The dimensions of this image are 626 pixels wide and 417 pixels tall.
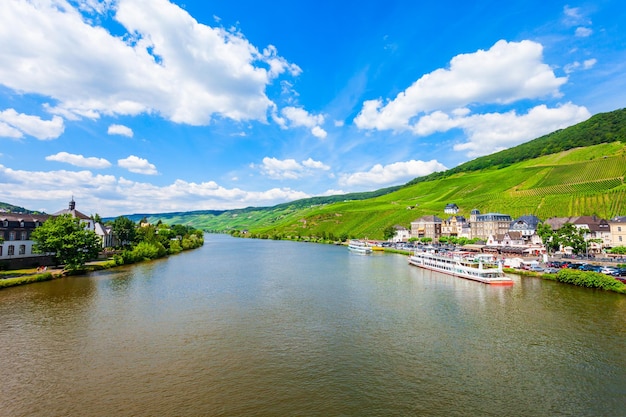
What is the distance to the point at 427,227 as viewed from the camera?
155m

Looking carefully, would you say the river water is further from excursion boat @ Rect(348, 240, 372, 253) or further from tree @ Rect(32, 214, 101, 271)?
excursion boat @ Rect(348, 240, 372, 253)

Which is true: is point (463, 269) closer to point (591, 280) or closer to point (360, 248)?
point (591, 280)

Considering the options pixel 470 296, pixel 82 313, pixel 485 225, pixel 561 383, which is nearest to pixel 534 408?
pixel 561 383

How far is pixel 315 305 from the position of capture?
1522 inches

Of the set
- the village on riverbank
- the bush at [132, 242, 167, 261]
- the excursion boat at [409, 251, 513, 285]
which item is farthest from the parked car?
the bush at [132, 242, 167, 261]

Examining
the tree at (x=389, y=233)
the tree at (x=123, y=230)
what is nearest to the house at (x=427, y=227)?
the tree at (x=389, y=233)

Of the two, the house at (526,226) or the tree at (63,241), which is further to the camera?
the house at (526,226)

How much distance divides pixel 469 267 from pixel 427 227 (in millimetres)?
95019

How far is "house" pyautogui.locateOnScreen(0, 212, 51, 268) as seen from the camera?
5747 centimetres

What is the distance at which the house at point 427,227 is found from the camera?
151750 mm

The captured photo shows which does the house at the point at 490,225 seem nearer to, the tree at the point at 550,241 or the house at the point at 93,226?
the tree at the point at 550,241

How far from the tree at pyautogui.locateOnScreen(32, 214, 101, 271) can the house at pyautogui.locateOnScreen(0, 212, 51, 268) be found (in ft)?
14.3

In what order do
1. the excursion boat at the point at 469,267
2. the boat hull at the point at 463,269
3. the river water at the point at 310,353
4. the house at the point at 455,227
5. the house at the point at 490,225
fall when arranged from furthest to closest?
the house at the point at 455,227, the house at the point at 490,225, the excursion boat at the point at 469,267, the boat hull at the point at 463,269, the river water at the point at 310,353

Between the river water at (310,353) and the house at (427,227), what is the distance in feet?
353
